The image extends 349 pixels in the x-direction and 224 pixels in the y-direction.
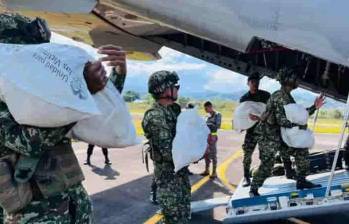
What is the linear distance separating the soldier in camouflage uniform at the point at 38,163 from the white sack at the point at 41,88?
0.36ft

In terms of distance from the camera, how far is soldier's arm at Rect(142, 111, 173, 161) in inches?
163

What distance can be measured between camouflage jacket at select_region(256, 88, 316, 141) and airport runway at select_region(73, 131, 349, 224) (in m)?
1.10

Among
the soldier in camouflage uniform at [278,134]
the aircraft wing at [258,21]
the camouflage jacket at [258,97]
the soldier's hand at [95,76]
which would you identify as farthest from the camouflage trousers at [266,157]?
the soldier's hand at [95,76]

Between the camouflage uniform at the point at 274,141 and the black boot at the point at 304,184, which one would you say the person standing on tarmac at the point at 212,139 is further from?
the black boot at the point at 304,184

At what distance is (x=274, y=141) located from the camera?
633 cm

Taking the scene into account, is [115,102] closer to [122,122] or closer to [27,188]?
[122,122]

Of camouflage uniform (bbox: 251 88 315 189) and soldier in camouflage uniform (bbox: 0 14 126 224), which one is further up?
soldier in camouflage uniform (bbox: 0 14 126 224)

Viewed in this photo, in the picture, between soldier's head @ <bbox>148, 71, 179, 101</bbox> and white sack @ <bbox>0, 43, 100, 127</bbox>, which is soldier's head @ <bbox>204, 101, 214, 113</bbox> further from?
white sack @ <bbox>0, 43, 100, 127</bbox>

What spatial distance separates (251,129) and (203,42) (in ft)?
5.00

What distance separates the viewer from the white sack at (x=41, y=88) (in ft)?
6.38

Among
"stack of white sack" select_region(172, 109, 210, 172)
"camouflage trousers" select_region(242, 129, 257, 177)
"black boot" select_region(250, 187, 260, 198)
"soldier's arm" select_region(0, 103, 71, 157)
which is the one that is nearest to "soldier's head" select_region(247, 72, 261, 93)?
"camouflage trousers" select_region(242, 129, 257, 177)

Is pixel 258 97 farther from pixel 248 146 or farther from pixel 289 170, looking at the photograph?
pixel 289 170

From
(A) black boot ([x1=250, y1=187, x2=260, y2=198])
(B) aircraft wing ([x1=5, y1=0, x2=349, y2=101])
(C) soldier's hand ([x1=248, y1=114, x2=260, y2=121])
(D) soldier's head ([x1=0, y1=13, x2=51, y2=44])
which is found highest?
(B) aircraft wing ([x1=5, y1=0, x2=349, y2=101])

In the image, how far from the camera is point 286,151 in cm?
644
